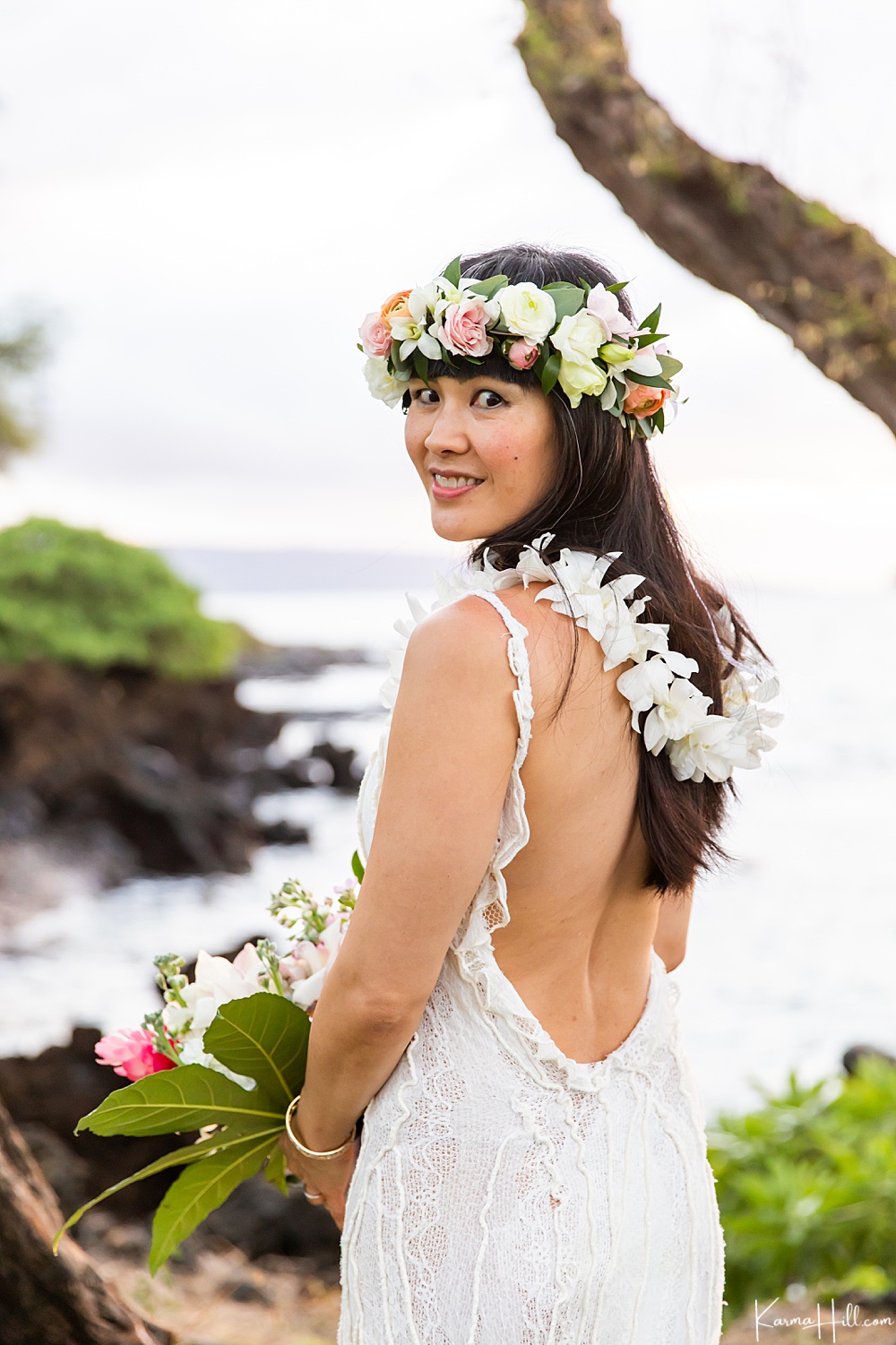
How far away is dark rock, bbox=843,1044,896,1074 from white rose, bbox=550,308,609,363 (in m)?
4.91

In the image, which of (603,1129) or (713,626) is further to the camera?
(713,626)

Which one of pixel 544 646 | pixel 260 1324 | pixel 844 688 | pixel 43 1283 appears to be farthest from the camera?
pixel 844 688

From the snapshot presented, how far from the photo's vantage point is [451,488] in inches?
68.0

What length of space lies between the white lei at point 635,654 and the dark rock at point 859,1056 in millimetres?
4554

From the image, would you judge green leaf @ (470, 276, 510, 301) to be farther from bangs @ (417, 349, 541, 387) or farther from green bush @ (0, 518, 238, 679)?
green bush @ (0, 518, 238, 679)

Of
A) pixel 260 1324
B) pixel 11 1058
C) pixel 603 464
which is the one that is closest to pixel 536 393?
pixel 603 464

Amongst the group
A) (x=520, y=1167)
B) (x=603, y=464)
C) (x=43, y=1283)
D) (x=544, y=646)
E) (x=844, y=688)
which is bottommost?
(x=43, y=1283)

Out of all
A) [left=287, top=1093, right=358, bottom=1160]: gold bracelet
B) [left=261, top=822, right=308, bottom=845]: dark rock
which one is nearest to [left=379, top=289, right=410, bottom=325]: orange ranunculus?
[left=287, top=1093, right=358, bottom=1160]: gold bracelet

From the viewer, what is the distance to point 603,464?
1.74 meters

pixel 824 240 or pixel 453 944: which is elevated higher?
pixel 824 240

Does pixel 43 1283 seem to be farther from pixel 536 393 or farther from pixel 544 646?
pixel 536 393

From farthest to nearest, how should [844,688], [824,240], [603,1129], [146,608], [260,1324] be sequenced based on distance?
[844,688] → [146,608] → [260,1324] → [824,240] → [603,1129]

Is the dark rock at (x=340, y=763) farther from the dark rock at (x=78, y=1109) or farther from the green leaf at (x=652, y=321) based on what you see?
the green leaf at (x=652, y=321)

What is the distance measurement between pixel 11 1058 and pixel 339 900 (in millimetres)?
3259
